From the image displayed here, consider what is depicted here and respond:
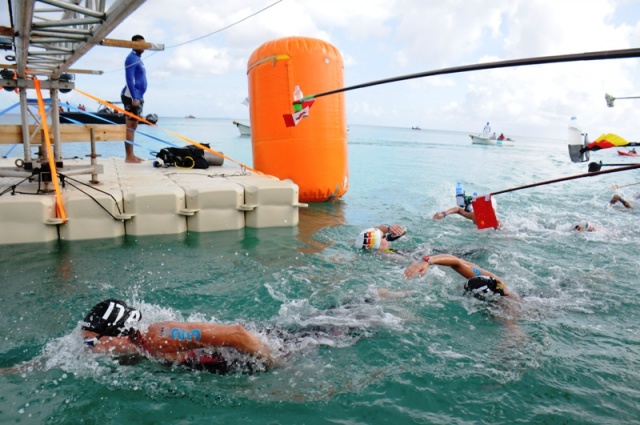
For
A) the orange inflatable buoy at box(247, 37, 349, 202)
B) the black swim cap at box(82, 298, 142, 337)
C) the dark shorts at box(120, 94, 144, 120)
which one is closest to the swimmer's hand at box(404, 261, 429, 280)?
the black swim cap at box(82, 298, 142, 337)

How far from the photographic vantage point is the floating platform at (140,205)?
7102 mm

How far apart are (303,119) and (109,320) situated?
7289mm

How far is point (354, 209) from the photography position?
11445 millimetres

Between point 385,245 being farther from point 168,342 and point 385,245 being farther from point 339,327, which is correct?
point 168,342

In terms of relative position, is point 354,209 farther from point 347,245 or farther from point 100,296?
point 100,296

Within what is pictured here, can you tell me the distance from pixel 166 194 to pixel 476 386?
6.04 metres

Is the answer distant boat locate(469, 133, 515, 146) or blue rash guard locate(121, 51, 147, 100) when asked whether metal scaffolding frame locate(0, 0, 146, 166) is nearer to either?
blue rash guard locate(121, 51, 147, 100)

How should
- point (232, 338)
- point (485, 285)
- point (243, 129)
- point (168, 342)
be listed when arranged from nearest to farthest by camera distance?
1. point (232, 338)
2. point (168, 342)
3. point (485, 285)
4. point (243, 129)

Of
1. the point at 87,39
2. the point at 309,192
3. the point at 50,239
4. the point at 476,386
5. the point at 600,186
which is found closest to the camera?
the point at 476,386

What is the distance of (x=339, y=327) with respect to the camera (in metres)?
4.77

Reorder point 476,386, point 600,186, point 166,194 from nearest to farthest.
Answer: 1. point 476,386
2. point 166,194
3. point 600,186

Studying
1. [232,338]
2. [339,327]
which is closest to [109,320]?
[232,338]

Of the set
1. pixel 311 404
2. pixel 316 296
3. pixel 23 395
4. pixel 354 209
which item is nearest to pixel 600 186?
pixel 354 209

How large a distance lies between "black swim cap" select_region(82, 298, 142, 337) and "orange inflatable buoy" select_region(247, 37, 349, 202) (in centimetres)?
707
